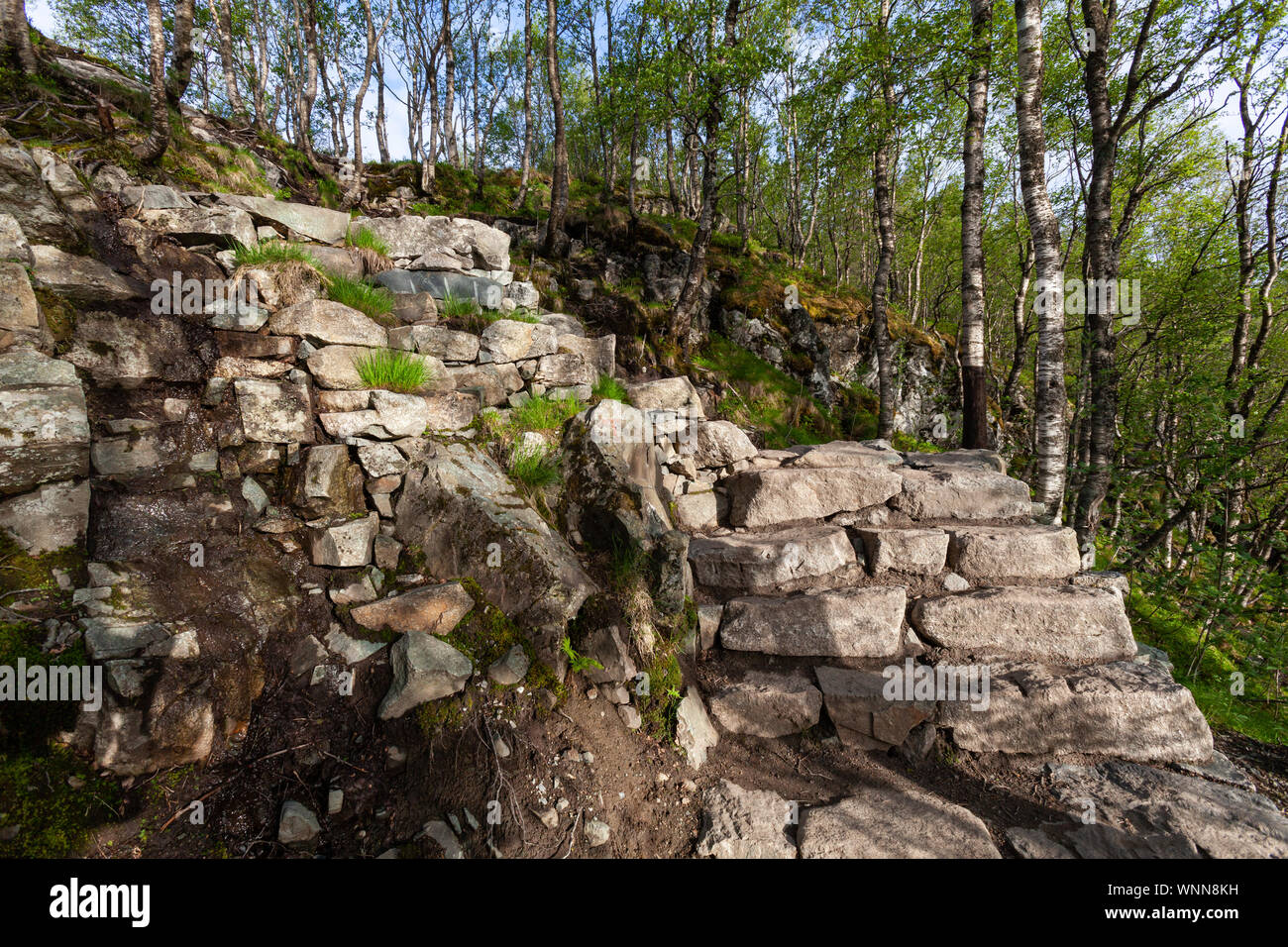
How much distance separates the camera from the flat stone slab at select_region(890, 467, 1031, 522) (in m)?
6.26

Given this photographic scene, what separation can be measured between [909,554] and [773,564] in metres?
1.74

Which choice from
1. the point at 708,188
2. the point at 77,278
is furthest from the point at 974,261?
the point at 77,278

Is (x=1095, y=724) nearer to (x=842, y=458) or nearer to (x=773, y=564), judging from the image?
(x=773, y=564)

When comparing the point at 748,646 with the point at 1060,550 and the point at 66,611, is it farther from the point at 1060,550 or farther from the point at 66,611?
the point at 66,611

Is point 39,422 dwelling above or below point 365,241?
below

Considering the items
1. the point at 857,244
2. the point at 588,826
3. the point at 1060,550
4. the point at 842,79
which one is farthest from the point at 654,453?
the point at 857,244

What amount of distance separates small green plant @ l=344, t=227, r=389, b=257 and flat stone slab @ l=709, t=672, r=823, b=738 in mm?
7524

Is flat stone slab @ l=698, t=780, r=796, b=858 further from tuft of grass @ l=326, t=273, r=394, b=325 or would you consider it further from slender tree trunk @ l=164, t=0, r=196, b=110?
slender tree trunk @ l=164, t=0, r=196, b=110

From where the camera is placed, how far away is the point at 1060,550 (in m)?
5.58

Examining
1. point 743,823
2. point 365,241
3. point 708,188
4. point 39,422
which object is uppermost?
point 708,188

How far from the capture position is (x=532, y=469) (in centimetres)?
513
